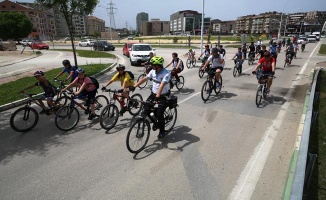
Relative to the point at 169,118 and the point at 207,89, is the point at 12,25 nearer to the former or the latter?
the point at 207,89

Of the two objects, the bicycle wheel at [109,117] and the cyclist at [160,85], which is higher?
the cyclist at [160,85]

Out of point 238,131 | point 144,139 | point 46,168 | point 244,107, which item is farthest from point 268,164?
point 46,168

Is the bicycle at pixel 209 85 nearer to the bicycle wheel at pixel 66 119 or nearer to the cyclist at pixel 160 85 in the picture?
the cyclist at pixel 160 85

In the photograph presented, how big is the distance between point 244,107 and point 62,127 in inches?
240

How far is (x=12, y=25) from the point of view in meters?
56.3

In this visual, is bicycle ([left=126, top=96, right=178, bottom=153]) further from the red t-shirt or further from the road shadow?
the red t-shirt

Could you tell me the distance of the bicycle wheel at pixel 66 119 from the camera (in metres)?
6.32

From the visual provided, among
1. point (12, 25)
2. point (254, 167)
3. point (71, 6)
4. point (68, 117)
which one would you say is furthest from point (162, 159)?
point (12, 25)

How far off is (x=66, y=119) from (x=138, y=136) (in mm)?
2574

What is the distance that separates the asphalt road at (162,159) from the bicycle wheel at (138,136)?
17 centimetres

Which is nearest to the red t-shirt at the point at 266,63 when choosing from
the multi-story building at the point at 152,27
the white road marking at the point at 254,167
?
the white road marking at the point at 254,167

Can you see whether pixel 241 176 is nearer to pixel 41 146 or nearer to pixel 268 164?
pixel 268 164

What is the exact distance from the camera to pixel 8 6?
103625 millimetres

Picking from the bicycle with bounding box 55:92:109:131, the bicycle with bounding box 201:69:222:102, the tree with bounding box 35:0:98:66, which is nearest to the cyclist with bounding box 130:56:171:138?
the bicycle with bounding box 55:92:109:131
